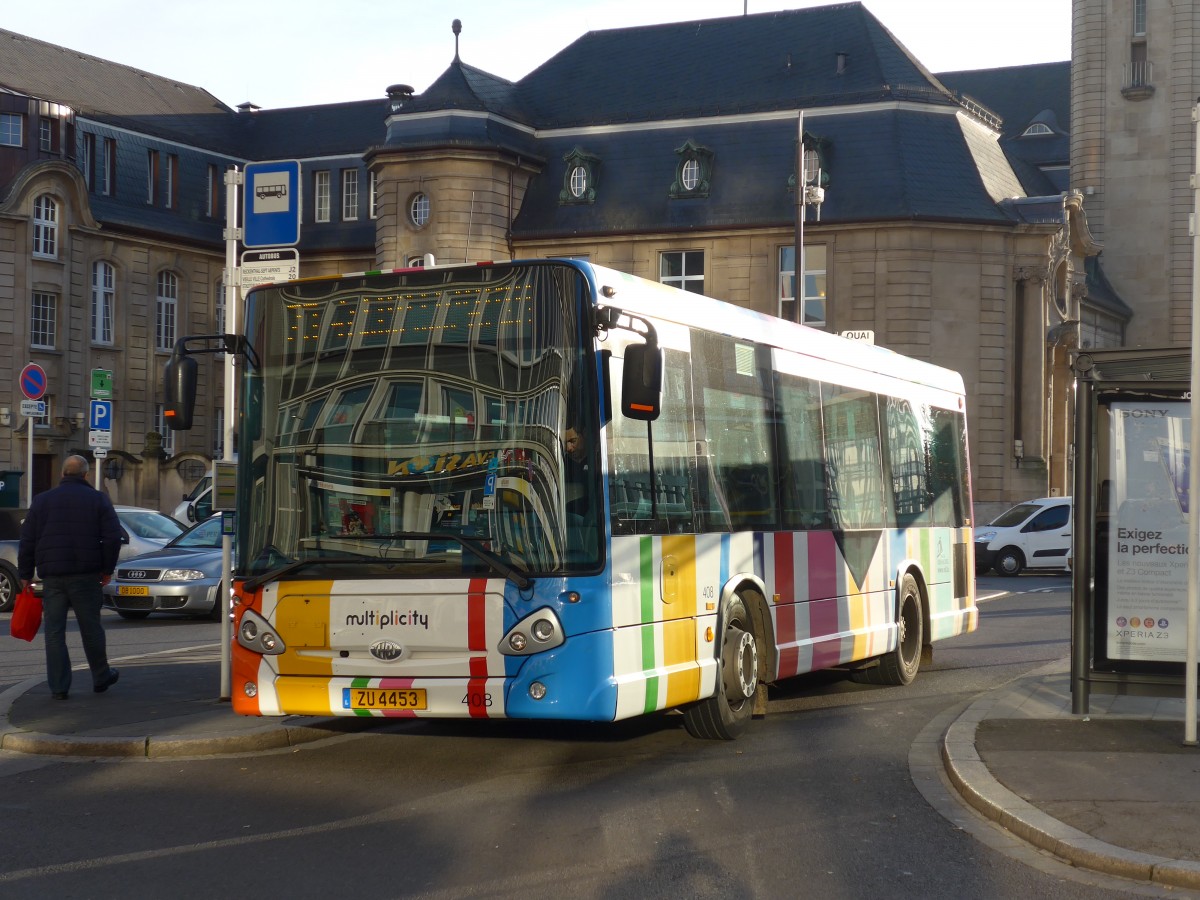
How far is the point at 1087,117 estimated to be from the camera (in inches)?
2768

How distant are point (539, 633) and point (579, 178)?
47.2 metres

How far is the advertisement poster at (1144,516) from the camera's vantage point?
1123 centimetres

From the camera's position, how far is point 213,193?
65.2 m

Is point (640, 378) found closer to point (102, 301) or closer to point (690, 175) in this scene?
point (690, 175)

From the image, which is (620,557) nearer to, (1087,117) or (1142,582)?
(1142,582)

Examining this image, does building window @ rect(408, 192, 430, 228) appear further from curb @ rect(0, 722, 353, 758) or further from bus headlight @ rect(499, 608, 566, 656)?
bus headlight @ rect(499, 608, 566, 656)

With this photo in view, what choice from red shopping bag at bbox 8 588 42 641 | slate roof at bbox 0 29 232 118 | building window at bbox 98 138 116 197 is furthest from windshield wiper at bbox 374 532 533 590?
building window at bbox 98 138 116 197

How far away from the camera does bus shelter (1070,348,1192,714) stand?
36.6 ft

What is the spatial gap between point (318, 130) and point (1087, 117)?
31714 millimetres

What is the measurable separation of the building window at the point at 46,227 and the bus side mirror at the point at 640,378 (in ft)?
167

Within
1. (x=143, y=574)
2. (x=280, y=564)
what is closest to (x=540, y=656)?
(x=280, y=564)

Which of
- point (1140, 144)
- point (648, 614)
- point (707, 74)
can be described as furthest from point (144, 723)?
point (1140, 144)

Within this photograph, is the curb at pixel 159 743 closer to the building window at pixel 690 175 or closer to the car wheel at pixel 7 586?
the car wheel at pixel 7 586

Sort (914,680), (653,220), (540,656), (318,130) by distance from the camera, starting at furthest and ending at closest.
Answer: (318,130)
(653,220)
(914,680)
(540,656)
